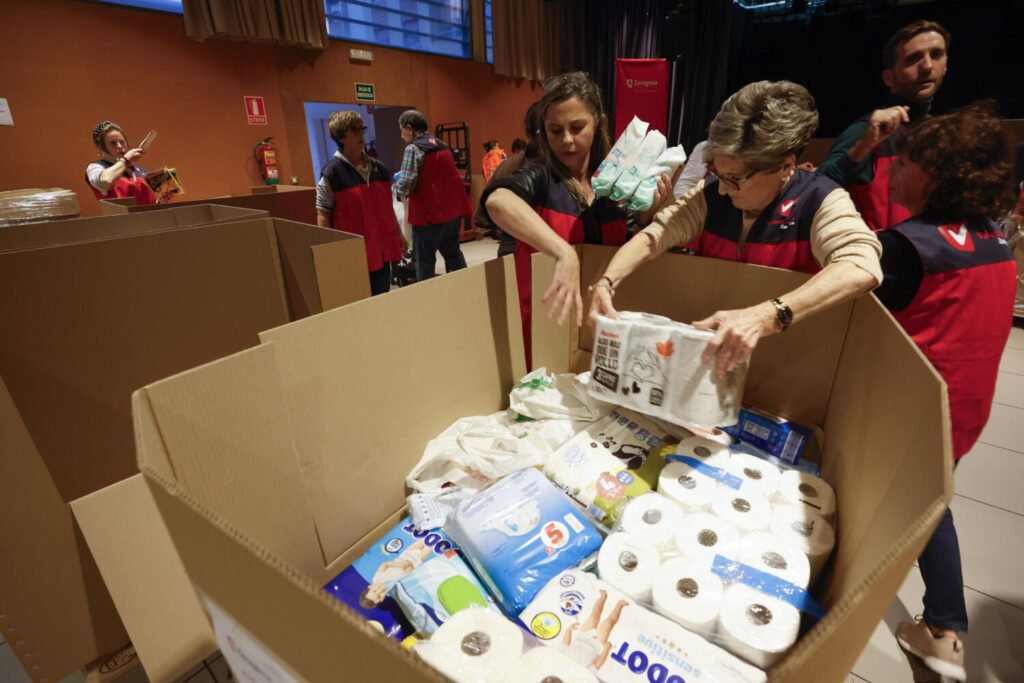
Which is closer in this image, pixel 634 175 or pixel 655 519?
pixel 655 519

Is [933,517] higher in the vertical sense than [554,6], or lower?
lower

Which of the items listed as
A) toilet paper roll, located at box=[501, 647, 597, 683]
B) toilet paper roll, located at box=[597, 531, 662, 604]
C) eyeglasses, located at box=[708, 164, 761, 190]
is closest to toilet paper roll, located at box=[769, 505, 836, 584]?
toilet paper roll, located at box=[597, 531, 662, 604]

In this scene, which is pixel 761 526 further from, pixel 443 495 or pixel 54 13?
pixel 54 13

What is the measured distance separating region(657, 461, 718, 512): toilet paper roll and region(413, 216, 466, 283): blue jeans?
9.35 feet

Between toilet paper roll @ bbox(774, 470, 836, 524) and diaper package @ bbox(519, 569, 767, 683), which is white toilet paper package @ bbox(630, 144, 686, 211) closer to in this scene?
toilet paper roll @ bbox(774, 470, 836, 524)

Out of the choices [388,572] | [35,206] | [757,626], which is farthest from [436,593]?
[35,206]

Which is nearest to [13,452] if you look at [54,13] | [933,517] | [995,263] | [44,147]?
[933,517]

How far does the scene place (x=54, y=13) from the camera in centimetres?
364

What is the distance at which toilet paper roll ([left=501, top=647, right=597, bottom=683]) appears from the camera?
0.59 metres

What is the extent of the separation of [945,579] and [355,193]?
2939 millimetres

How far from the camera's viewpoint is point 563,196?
4.35 feet

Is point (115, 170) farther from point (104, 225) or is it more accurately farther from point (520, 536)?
point (520, 536)

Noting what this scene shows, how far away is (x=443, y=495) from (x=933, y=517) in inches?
34.3

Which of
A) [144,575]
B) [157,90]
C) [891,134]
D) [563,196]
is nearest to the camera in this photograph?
[144,575]
